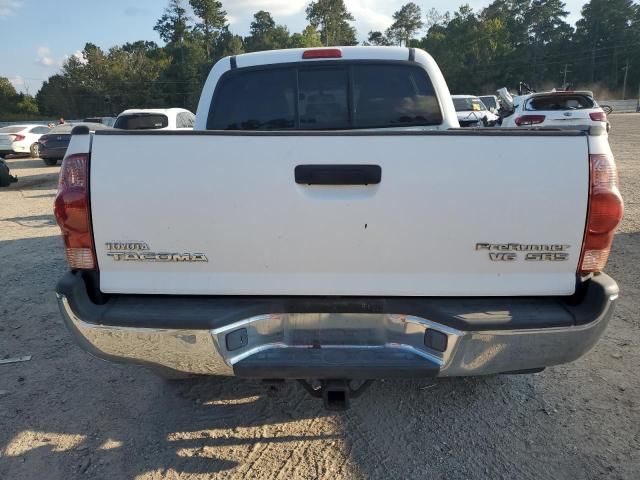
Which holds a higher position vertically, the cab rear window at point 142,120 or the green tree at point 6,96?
the green tree at point 6,96

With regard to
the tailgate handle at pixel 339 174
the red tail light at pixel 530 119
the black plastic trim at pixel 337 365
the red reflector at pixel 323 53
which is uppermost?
the red reflector at pixel 323 53

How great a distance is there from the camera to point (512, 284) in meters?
2.21

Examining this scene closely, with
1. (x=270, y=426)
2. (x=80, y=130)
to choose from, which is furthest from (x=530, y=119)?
(x=80, y=130)

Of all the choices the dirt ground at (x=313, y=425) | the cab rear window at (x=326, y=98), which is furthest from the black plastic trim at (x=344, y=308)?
the cab rear window at (x=326, y=98)

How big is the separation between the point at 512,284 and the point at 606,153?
2.26 feet

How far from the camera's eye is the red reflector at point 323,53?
3.69 metres

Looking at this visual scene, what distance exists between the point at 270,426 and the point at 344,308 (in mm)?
1093

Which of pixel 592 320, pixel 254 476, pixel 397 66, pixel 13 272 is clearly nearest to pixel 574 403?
pixel 592 320

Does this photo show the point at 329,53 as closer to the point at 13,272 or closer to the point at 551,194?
the point at 551,194

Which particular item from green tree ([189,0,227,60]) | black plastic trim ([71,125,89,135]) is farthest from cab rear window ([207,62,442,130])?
green tree ([189,0,227,60])

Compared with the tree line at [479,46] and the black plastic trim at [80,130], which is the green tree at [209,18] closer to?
the tree line at [479,46]

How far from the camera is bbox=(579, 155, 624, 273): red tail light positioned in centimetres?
207

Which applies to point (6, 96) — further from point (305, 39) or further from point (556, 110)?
point (556, 110)

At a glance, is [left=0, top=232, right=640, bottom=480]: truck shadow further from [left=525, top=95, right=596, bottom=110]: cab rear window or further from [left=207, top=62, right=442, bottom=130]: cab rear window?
[left=525, top=95, right=596, bottom=110]: cab rear window
